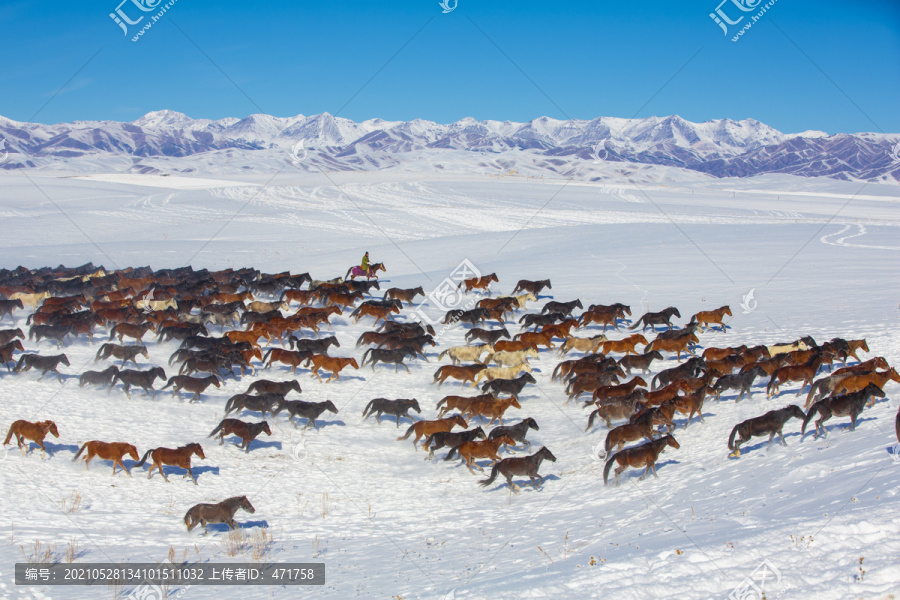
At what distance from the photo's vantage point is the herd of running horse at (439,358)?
32.1 feet

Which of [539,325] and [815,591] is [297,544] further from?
[539,325]

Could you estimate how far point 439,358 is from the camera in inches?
609

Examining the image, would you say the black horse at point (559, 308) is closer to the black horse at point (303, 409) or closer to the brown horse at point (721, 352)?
the brown horse at point (721, 352)

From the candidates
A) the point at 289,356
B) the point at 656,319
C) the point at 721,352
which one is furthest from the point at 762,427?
the point at 289,356

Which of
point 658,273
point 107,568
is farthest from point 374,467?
point 658,273

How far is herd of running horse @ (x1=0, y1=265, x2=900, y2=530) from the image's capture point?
385 inches

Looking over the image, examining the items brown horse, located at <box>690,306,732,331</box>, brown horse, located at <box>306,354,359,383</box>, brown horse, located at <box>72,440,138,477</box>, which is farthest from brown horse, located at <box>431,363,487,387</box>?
brown horse, located at <box>690,306,732,331</box>

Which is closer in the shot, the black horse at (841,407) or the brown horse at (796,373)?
the black horse at (841,407)

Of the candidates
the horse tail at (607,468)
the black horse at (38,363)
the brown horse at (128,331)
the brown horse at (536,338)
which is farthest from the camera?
the brown horse at (536,338)

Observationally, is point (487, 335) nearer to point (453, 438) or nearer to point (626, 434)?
point (453, 438)

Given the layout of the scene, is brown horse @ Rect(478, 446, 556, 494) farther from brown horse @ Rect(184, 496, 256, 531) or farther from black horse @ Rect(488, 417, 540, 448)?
brown horse @ Rect(184, 496, 256, 531)

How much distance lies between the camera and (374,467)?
424 inches

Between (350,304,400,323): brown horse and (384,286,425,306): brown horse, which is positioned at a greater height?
(384,286,425,306): brown horse

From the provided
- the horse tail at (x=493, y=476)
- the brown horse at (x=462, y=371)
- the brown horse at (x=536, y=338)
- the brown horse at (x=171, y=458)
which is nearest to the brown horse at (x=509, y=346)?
the brown horse at (x=536, y=338)
